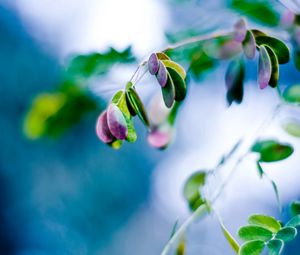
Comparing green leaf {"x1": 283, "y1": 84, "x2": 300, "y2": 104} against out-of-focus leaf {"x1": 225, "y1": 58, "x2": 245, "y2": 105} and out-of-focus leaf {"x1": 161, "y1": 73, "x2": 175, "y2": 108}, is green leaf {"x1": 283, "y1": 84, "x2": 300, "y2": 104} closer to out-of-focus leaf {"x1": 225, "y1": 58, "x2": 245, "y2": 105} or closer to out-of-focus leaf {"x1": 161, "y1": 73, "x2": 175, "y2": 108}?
out-of-focus leaf {"x1": 225, "y1": 58, "x2": 245, "y2": 105}

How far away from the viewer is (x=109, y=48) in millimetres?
827

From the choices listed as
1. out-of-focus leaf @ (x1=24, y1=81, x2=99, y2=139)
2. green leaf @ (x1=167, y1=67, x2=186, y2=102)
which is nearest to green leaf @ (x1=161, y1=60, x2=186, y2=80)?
green leaf @ (x1=167, y1=67, x2=186, y2=102)

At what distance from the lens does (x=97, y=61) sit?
0.86 metres

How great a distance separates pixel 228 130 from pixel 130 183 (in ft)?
12.8

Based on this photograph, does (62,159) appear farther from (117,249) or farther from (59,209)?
(117,249)

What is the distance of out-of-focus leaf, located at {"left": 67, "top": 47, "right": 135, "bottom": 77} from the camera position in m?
0.82

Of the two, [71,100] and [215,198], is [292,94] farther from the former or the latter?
[71,100]

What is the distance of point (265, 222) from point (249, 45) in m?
0.22

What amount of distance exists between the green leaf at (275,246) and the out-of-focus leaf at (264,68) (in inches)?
7.2

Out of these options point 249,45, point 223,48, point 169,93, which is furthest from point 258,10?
point 169,93

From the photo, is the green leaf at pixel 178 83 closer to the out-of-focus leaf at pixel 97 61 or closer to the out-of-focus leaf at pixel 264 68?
the out-of-focus leaf at pixel 264 68

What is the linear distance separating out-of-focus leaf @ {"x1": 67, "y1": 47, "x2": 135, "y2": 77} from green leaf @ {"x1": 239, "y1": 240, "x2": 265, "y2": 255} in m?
0.39

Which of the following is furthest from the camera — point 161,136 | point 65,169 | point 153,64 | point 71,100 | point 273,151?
point 65,169

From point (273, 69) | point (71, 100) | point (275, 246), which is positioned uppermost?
point (71, 100)
